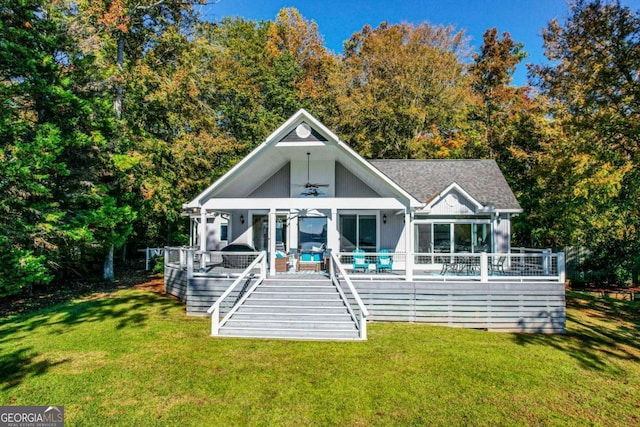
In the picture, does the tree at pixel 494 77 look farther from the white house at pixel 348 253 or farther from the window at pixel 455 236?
the window at pixel 455 236

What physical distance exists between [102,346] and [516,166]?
2354cm

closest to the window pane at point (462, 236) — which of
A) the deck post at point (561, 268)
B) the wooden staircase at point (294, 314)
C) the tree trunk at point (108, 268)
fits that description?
the deck post at point (561, 268)

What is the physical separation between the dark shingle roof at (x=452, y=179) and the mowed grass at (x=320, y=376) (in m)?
6.73

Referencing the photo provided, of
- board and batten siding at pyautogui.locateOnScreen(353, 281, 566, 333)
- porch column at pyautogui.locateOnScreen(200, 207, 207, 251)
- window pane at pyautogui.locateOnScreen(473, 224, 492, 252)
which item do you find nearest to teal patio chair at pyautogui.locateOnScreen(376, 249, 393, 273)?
board and batten siding at pyautogui.locateOnScreen(353, 281, 566, 333)

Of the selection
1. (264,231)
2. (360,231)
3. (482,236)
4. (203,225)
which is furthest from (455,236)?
(203,225)

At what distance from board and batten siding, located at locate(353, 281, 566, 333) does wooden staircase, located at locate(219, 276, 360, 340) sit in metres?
1.24

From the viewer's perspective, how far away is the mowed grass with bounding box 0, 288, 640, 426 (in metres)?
5.85

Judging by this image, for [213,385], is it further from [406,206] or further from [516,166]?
[516,166]

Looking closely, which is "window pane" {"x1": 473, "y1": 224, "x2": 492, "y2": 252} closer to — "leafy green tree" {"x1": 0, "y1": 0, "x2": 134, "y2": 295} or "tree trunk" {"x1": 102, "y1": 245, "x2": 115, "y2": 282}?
"leafy green tree" {"x1": 0, "y1": 0, "x2": 134, "y2": 295}

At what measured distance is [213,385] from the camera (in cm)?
672

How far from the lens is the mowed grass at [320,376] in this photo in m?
5.85

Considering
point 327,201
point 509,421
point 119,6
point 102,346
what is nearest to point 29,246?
point 102,346

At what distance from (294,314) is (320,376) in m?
3.13

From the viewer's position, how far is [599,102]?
547 inches
